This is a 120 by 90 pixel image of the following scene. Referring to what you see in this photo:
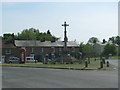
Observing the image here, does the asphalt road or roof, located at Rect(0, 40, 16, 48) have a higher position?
roof, located at Rect(0, 40, 16, 48)

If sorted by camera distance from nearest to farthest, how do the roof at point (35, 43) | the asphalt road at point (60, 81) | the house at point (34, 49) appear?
1. the asphalt road at point (60, 81)
2. the house at point (34, 49)
3. the roof at point (35, 43)

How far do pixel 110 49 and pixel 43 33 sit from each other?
114ft

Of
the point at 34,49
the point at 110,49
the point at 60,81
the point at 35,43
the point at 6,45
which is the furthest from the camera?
the point at 110,49

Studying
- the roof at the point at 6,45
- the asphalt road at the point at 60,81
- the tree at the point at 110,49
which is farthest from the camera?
the tree at the point at 110,49

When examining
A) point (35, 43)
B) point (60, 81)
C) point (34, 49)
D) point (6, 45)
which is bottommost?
point (60, 81)

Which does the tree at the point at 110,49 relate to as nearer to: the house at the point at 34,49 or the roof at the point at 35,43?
the roof at the point at 35,43

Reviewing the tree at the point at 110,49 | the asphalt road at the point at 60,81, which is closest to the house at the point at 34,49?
the tree at the point at 110,49

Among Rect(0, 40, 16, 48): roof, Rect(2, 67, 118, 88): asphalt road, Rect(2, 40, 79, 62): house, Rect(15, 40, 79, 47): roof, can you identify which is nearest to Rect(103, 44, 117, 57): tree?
Rect(15, 40, 79, 47): roof

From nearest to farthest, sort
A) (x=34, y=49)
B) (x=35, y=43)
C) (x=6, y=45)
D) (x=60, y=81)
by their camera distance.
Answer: (x=60, y=81)
(x=6, y=45)
(x=34, y=49)
(x=35, y=43)

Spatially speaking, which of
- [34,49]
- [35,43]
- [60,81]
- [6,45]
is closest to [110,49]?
[35,43]

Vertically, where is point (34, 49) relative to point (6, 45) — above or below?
below

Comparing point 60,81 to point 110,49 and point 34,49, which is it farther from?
point 110,49

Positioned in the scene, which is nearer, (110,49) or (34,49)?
(34,49)

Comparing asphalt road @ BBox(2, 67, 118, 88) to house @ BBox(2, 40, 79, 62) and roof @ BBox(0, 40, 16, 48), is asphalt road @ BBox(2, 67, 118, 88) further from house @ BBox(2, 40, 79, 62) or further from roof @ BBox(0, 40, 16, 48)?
roof @ BBox(0, 40, 16, 48)
